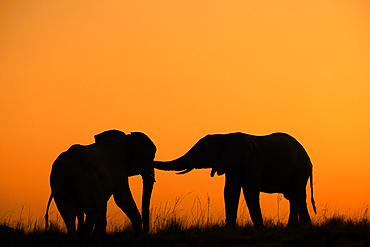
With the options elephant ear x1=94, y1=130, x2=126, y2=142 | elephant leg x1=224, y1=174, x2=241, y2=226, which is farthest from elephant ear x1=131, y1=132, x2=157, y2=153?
elephant leg x1=224, y1=174, x2=241, y2=226

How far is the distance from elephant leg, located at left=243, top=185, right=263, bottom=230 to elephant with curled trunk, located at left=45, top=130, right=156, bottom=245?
2936 millimetres

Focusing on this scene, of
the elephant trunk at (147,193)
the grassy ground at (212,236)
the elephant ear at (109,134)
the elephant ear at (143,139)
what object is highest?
the elephant ear at (109,134)

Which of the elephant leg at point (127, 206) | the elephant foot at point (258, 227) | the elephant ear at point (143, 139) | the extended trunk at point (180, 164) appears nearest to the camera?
the elephant leg at point (127, 206)

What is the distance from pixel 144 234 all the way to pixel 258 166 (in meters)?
4.61

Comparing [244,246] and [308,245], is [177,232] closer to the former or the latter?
[244,246]

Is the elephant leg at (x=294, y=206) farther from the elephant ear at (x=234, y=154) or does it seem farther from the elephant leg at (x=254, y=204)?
the elephant ear at (x=234, y=154)

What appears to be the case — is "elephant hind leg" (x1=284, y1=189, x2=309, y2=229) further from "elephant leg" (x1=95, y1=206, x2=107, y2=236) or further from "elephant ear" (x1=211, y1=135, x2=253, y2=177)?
"elephant leg" (x1=95, y1=206, x2=107, y2=236)

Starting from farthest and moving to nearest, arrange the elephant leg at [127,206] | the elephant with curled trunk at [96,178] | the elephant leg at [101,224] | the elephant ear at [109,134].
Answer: the elephant ear at [109,134] < the elephant leg at [101,224] < the elephant leg at [127,206] < the elephant with curled trunk at [96,178]

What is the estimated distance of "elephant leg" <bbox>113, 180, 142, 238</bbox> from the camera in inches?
627

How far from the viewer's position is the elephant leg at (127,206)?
15914 mm

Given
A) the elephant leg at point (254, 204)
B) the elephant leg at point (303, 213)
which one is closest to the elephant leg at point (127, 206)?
the elephant leg at point (254, 204)

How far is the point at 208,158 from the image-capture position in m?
19.8

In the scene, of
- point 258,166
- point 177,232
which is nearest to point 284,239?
point 177,232

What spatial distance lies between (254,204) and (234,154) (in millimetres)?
1569
